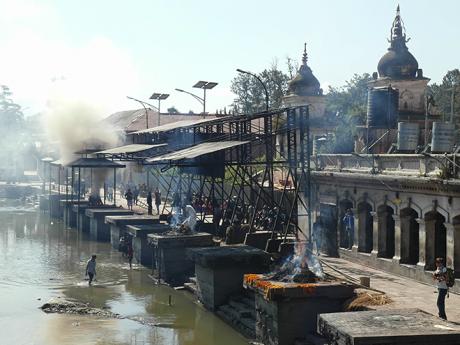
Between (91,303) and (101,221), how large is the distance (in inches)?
686

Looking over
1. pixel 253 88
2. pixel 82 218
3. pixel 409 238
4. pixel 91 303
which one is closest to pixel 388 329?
pixel 409 238

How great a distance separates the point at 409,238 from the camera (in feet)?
75.8

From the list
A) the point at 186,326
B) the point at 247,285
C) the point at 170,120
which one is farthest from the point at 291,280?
the point at 170,120

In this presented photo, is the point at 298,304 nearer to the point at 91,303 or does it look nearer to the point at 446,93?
the point at 91,303

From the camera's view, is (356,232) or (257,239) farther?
(356,232)

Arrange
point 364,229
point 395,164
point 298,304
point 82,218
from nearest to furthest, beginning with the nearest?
point 298,304, point 395,164, point 364,229, point 82,218

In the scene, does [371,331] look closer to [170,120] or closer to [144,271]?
[144,271]

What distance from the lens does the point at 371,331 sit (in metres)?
13.1

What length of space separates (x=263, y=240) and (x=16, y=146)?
74116mm

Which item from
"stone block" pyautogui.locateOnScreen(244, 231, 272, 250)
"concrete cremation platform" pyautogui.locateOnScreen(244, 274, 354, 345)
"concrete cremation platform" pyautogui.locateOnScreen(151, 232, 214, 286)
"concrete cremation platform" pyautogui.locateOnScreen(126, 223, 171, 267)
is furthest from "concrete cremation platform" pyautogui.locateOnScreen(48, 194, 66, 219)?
"concrete cremation platform" pyautogui.locateOnScreen(244, 274, 354, 345)

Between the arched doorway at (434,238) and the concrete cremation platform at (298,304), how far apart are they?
4.85 m

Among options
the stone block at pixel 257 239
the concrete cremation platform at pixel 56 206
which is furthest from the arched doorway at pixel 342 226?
the concrete cremation platform at pixel 56 206

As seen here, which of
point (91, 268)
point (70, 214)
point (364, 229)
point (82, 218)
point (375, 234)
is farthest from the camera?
point (70, 214)

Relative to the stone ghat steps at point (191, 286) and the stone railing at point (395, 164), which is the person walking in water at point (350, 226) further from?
the stone ghat steps at point (191, 286)
